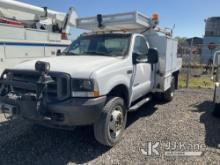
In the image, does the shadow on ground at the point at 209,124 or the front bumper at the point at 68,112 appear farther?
the shadow on ground at the point at 209,124

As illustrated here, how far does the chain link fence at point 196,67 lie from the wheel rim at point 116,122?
15.2ft

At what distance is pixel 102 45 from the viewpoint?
4980mm

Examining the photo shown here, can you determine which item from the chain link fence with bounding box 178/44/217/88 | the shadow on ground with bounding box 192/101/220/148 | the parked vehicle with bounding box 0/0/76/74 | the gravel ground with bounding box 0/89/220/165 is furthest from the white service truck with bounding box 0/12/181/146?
the chain link fence with bounding box 178/44/217/88

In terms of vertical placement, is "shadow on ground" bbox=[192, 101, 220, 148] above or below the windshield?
below

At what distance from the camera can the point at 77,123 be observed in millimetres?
3383

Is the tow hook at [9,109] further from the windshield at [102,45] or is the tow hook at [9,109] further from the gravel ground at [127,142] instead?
the windshield at [102,45]

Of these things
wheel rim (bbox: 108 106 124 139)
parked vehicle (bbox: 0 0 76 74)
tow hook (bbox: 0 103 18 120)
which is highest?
parked vehicle (bbox: 0 0 76 74)

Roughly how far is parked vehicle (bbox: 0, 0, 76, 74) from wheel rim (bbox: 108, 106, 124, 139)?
3.08 metres

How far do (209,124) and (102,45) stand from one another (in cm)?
308

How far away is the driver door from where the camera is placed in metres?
4.82

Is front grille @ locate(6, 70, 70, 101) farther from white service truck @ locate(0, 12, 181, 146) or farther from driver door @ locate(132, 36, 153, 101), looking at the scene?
driver door @ locate(132, 36, 153, 101)

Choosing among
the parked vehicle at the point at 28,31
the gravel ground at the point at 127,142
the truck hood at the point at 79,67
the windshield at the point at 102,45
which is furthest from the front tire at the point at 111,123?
the parked vehicle at the point at 28,31

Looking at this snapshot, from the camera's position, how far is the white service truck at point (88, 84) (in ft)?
11.1

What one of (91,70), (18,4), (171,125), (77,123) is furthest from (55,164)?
(18,4)
